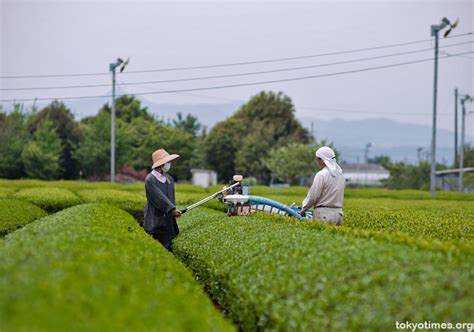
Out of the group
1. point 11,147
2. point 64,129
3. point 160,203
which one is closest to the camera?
point 160,203

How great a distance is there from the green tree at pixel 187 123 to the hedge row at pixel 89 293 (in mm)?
78402

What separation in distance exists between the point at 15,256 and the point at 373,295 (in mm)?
2672

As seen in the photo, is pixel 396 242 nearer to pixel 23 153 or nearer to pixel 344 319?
pixel 344 319

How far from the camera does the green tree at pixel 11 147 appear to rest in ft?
149

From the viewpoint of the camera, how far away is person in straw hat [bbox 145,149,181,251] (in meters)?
9.72

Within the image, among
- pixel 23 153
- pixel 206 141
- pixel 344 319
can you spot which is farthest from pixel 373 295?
pixel 206 141

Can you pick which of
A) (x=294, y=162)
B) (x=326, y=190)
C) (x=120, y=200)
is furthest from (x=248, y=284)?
(x=294, y=162)

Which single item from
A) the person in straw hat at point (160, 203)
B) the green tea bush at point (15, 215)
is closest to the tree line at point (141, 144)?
the green tea bush at point (15, 215)

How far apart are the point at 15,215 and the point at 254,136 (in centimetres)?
4509

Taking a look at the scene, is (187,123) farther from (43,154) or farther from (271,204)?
(271,204)

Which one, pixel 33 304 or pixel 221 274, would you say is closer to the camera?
pixel 33 304

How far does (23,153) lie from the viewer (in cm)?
4578

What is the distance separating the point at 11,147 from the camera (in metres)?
46.0

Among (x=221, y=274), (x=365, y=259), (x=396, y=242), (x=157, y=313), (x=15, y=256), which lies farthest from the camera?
(x=221, y=274)
